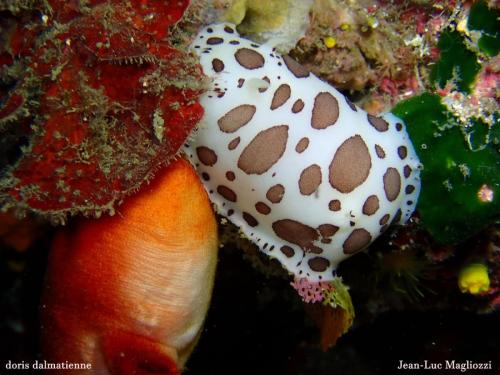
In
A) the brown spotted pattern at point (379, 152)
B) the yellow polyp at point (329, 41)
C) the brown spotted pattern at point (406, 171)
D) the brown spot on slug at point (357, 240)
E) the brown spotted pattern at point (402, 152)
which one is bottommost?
the brown spot on slug at point (357, 240)

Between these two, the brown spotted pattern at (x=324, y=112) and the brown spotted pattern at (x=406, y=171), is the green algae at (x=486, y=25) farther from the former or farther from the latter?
the brown spotted pattern at (x=324, y=112)

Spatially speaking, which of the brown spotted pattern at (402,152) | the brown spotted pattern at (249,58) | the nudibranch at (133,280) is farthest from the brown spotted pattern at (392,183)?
the nudibranch at (133,280)

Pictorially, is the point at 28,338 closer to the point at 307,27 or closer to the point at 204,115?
the point at 204,115

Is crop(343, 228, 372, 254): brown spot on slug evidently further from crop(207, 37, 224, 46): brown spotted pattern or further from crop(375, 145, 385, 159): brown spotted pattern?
crop(207, 37, 224, 46): brown spotted pattern

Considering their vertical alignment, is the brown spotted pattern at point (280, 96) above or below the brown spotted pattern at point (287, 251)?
above

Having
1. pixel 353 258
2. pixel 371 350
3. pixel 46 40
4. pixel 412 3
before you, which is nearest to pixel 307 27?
pixel 412 3

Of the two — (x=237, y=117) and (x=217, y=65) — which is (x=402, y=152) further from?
(x=217, y=65)

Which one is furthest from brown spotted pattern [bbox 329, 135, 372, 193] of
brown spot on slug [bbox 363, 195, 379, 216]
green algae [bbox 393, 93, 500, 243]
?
green algae [bbox 393, 93, 500, 243]
